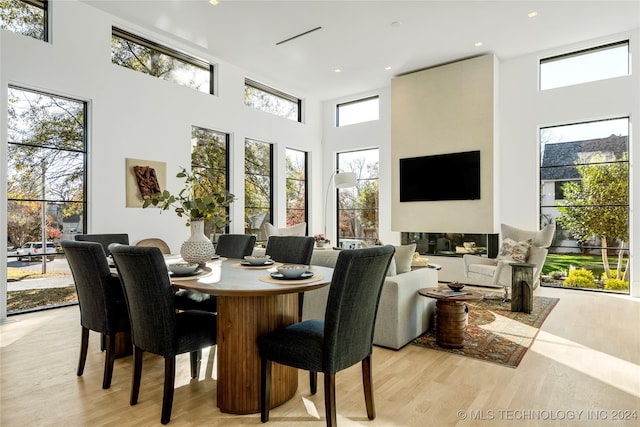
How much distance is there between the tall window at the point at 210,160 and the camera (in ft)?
20.3

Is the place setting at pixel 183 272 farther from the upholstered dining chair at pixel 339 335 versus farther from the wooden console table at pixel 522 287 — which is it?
the wooden console table at pixel 522 287

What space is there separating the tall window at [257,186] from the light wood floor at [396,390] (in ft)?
12.6

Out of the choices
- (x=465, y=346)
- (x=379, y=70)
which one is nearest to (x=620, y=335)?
(x=465, y=346)

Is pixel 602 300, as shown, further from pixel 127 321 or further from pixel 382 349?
pixel 127 321

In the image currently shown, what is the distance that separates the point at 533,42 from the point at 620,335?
435 cm

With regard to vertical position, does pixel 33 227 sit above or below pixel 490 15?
below

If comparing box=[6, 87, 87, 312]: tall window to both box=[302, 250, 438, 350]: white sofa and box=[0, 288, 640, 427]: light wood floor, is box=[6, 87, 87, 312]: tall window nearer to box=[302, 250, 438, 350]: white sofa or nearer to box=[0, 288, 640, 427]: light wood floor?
box=[0, 288, 640, 427]: light wood floor

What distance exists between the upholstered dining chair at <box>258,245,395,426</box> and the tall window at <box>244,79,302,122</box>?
230 inches

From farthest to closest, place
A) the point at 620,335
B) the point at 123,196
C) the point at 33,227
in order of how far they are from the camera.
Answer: the point at 123,196, the point at 33,227, the point at 620,335

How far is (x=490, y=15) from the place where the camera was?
195 inches

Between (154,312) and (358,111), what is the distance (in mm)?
7081

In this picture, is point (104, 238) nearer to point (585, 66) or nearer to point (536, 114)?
point (536, 114)

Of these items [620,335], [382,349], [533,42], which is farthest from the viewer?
[533,42]

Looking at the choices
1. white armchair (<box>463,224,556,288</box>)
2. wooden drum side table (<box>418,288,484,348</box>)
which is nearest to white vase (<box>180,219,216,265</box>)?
wooden drum side table (<box>418,288,484,348</box>)
